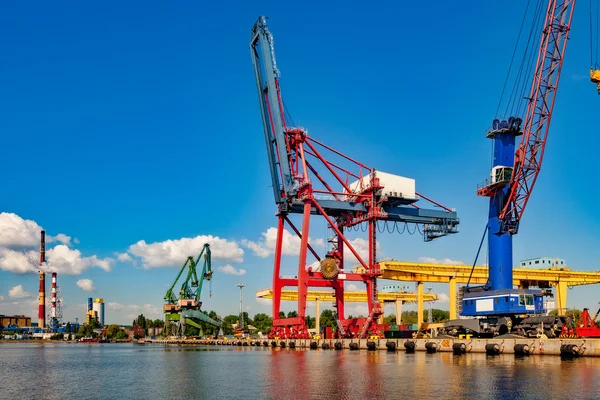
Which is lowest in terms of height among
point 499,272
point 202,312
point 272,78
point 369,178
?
point 202,312

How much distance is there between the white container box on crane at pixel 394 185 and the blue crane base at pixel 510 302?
16.3 metres

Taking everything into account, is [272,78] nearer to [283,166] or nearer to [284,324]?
[283,166]

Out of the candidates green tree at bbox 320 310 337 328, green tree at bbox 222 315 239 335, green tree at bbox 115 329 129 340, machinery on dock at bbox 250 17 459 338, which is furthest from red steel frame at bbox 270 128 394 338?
green tree at bbox 115 329 129 340

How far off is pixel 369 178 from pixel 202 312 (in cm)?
7177

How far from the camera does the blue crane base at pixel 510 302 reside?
163 feet

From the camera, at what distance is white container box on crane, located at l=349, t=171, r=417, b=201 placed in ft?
217

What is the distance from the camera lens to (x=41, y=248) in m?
→ 187

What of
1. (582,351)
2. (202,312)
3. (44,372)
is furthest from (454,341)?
(202,312)

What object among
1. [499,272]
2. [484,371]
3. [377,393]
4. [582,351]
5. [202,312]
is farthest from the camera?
[202,312]

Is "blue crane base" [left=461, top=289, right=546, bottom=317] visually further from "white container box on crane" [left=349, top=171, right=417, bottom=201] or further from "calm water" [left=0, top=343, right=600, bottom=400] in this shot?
"white container box on crane" [left=349, top=171, right=417, bottom=201]

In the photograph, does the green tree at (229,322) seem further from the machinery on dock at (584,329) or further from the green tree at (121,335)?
the machinery on dock at (584,329)

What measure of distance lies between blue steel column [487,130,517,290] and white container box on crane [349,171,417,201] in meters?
11.8

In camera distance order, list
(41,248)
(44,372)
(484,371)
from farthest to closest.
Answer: (41,248) → (44,372) → (484,371)

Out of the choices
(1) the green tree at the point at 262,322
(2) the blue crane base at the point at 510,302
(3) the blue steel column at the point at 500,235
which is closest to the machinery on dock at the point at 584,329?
(2) the blue crane base at the point at 510,302
